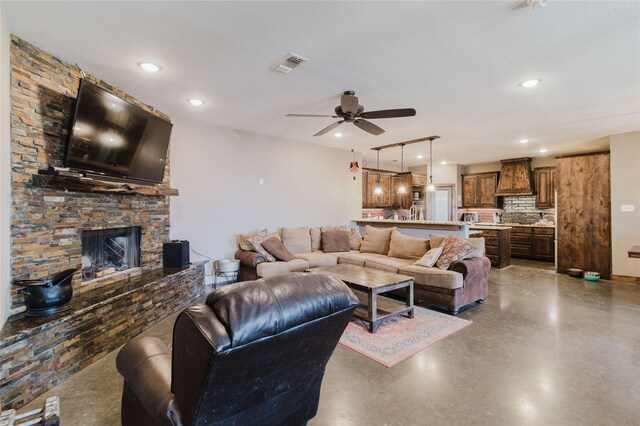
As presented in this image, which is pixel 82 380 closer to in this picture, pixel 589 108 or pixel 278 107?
pixel 278 107

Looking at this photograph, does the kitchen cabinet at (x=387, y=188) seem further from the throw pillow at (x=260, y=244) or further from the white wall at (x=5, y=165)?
the white wall at (x=5, y=165)

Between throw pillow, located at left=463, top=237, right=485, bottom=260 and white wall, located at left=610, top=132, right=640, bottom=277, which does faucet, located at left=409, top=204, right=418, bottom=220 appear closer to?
white wall, located at left=610, top=132, right=640, bottom=277

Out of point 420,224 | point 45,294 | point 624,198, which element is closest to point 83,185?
point 45,294

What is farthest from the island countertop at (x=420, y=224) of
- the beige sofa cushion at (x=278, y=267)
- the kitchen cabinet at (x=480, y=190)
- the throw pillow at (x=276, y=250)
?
the kitchen cabinet at (x=480, y=190)

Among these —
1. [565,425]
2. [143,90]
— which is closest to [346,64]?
[143,90]

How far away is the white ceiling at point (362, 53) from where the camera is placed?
2.14 meters

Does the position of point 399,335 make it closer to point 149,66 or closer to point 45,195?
point 45,195

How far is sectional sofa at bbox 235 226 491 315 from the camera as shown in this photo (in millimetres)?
3830

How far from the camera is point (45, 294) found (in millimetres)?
2320

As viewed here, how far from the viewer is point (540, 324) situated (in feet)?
11.3

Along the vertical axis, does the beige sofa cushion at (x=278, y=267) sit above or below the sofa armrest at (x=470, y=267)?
below

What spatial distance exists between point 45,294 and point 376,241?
448 centimetres

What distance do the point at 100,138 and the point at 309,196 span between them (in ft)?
13.1

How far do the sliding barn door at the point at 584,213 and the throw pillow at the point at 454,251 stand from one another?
3.37m
